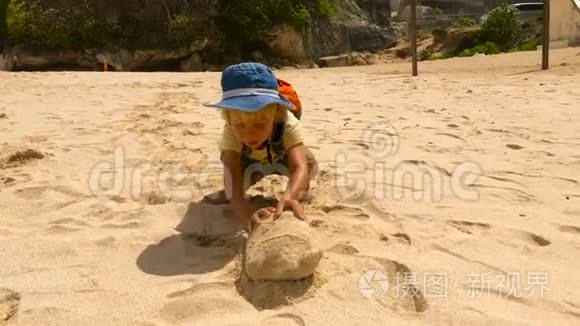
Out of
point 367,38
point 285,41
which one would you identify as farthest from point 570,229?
point 367,38

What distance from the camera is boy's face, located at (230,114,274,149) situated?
1.95 m

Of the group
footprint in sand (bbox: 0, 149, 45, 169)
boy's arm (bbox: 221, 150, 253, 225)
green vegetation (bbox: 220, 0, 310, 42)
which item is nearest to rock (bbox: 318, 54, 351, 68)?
green vegetation (bbox: 220, 0, 310, 42)

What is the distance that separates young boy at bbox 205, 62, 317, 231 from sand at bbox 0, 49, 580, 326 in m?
0.18

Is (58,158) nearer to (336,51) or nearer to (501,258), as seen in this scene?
(501,258)

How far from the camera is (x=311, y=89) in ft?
22.6

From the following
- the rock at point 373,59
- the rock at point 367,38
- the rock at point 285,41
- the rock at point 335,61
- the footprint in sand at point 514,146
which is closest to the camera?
the footprint in sand at point 514,146

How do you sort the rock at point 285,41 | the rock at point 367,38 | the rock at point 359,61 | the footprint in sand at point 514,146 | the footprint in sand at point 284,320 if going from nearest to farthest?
the footprint in sand at point 284,320 < the footprint in sand at point 514,146 < the rock at point 285,41 < the rock at point 359,61 < the rock at point 367,38

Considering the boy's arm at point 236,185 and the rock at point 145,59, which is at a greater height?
the rock at point 145,59

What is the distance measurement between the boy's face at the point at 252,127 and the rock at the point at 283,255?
0.41 meters

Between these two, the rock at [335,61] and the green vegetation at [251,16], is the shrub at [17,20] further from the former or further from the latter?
the rock at [335,61]

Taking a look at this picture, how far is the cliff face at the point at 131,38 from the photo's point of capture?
17562 millimetres

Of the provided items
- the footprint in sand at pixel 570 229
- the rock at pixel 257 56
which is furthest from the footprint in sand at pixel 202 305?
the rock at pixel 257 56

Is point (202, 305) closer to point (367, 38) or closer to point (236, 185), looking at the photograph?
point (236, 185)

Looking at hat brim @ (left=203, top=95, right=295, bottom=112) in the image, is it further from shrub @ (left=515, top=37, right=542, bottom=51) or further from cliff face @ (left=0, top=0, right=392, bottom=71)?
cliff face @ (left=0, top=0, right=392, bottom=71)
